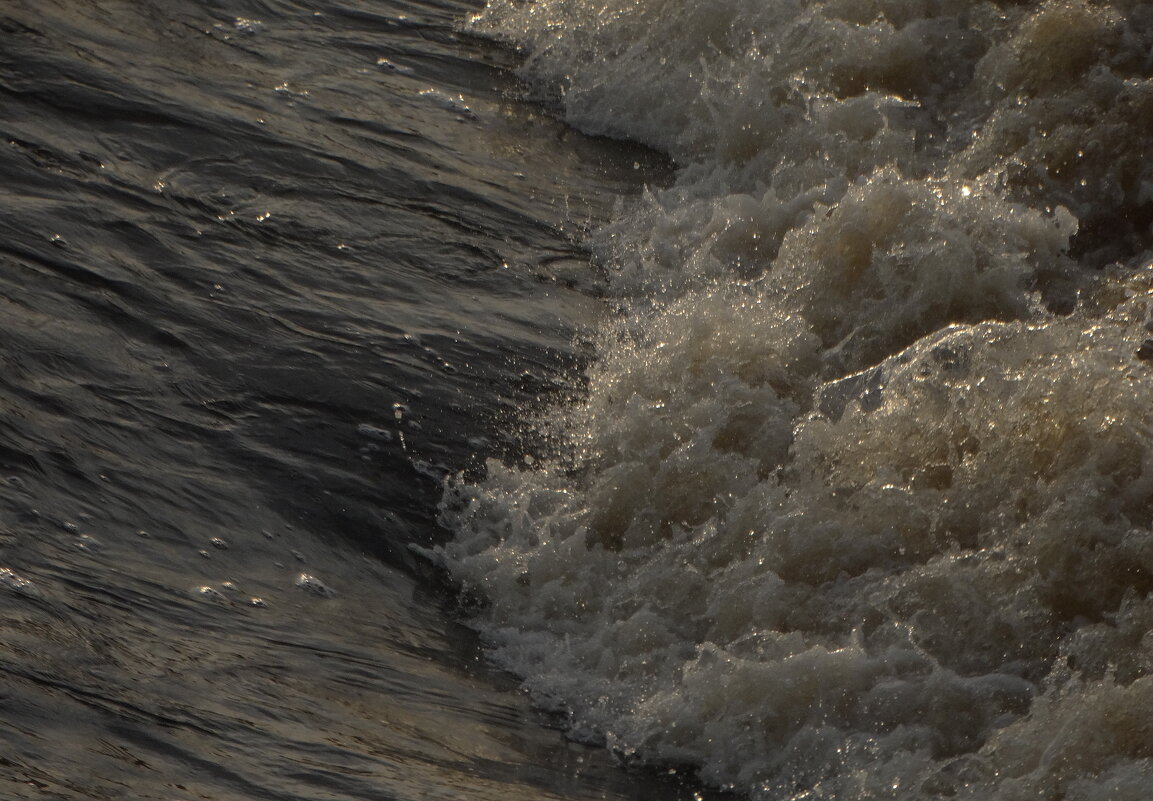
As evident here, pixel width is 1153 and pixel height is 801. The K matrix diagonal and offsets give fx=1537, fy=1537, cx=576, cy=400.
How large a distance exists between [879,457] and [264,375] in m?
2.17

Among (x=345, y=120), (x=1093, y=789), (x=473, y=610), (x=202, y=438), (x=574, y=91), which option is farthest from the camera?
(x=574, y=91)

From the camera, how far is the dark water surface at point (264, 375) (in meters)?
3.82

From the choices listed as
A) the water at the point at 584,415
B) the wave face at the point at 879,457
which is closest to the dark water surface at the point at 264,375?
the water at the point at 584,415

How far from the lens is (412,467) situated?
Answer: 17.2 ft

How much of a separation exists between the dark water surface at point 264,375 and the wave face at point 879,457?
29cm

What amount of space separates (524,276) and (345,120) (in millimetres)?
1597

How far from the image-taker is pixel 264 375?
5.46 m

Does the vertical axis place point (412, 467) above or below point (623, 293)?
below

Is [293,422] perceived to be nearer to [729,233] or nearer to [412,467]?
[412,467]

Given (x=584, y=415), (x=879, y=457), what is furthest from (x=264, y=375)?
(x=879, y=457)

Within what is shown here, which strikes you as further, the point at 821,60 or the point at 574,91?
the point at 574,91

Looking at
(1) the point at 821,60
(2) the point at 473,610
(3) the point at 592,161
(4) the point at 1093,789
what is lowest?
(2) the point at 473,610

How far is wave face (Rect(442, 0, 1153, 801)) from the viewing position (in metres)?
4.05

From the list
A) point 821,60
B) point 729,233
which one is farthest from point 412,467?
point 821,60
